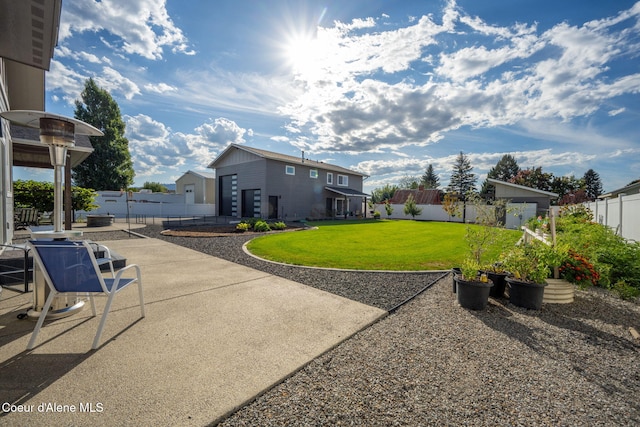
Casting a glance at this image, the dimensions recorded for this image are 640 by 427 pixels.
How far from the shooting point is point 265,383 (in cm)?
221

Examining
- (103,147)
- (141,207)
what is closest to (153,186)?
(103,147)

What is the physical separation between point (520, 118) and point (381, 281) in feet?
44.0

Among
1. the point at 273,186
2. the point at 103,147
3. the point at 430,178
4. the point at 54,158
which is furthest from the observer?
the point at 430,178

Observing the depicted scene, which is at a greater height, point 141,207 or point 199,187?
point 199,187

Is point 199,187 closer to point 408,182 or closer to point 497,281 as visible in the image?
point 497,281

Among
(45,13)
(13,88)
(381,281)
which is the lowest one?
(381,281)

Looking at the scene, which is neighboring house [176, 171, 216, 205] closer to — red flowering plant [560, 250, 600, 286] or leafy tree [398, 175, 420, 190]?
red flowering plant [560, 250, 600, 286]

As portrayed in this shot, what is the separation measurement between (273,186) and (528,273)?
1882cm

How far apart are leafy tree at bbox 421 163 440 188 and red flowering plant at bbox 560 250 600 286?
66256mm

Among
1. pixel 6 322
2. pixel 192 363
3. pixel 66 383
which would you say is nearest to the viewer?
pixel 66 383

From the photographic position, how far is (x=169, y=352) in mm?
2633

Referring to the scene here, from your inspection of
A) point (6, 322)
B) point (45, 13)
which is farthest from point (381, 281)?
point (45, 13)

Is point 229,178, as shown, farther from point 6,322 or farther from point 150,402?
point 150,402

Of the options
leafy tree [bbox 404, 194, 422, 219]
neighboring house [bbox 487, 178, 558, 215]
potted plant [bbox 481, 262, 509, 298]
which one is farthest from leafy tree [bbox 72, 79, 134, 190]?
neighboring house [bbox 487, 178, 558, 215]
